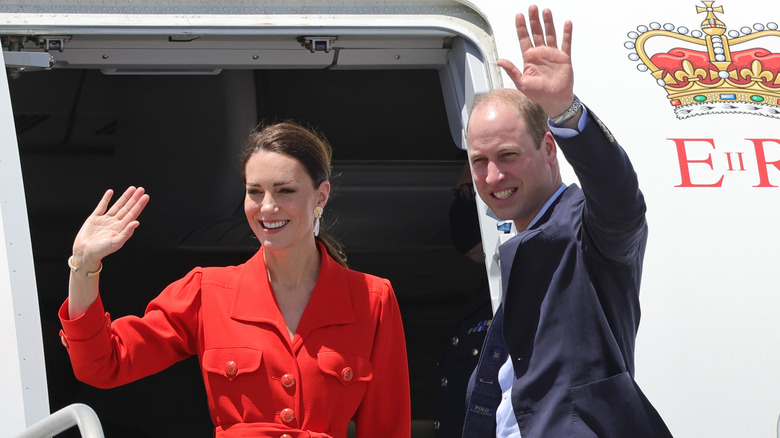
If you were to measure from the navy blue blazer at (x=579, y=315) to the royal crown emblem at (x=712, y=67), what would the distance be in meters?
1.06

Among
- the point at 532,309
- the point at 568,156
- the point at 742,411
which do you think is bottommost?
the point at 742,411

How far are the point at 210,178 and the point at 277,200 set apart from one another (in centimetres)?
328

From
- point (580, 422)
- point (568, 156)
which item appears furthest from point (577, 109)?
point (580, 422)

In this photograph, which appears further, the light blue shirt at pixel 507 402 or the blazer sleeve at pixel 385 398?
the blazer sleeve at pixel 385 398

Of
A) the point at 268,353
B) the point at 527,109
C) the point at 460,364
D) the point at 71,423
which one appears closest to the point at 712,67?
the point at 527,109

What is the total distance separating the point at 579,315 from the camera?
166cm

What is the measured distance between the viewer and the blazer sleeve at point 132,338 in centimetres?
188

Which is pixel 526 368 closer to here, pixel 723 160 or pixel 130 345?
pixel 130 345

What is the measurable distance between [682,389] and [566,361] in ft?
2.89

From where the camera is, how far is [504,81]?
2629mm

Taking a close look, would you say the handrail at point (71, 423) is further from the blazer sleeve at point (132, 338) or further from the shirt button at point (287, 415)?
the shirt button at point (287, 415)

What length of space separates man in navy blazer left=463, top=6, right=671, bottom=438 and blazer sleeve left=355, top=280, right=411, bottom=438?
0.34 metres

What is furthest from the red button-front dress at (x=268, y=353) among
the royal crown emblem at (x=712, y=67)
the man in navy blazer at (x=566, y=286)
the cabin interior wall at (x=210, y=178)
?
the cabin interior wall at (x=210, y=178)

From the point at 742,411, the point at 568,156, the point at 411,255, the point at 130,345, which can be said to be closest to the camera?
the point at 568,156
